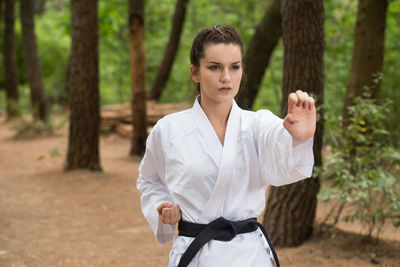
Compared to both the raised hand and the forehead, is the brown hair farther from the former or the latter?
the raised hand

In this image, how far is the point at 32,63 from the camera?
1328 centimetres

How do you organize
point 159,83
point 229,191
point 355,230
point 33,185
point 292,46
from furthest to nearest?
point 159,83, point 33,185, point 355,230, point 292,46, point 229,191

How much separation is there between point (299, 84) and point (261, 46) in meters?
3.10

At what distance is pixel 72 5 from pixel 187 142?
637 centimetres

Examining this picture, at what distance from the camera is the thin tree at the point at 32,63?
43.3 ft

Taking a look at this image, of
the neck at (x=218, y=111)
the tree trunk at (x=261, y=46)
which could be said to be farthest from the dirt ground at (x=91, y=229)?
the tree trunk at (x=261, y=46)

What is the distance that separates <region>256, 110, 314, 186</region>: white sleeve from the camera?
1762 millimetres

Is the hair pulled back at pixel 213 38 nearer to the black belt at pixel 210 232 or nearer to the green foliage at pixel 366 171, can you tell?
the black belt at pixel 210 232

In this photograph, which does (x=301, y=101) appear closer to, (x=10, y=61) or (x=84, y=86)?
(x=84, y=86)

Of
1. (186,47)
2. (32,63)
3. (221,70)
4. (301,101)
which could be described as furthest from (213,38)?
(186,47)

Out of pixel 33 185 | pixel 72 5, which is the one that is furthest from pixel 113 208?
pixel 72 5

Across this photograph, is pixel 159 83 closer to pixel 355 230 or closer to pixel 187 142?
pixel 355 230

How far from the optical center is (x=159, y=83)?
45.4 feet

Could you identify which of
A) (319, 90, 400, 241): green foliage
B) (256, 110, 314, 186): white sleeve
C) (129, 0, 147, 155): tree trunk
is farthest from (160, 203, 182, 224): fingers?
(129, 0, 147, 155): tree trunk
